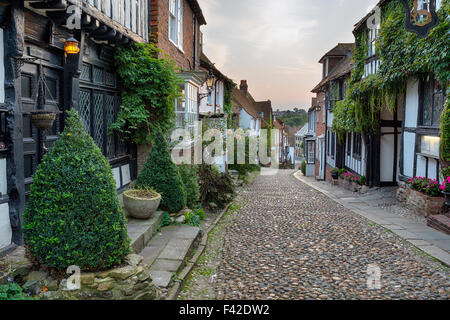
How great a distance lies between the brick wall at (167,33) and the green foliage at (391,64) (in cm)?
665

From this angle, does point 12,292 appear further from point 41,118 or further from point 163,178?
point 163,178

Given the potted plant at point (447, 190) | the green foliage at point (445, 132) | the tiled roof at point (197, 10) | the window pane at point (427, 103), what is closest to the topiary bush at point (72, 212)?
the potted plant at point (447, 190)

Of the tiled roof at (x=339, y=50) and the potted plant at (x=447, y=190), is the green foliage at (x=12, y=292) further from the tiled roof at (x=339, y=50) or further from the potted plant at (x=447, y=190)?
the tiled roof at (x=339, y=50)

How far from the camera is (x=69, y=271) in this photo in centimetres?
381

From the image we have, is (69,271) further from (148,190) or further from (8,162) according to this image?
(148,190)

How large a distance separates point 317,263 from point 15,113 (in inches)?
196

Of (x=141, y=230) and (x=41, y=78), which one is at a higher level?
(x=41, y=78)

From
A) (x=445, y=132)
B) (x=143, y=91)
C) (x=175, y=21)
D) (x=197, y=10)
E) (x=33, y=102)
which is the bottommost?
(x=445, y=132)

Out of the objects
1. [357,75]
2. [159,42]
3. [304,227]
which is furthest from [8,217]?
[357,75]

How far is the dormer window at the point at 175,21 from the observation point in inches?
471

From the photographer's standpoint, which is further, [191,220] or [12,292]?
[191,220]

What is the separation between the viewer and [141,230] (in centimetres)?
593

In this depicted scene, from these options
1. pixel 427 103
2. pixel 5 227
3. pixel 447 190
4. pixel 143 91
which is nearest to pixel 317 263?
pixel 447 190

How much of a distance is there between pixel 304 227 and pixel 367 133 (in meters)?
7.51
